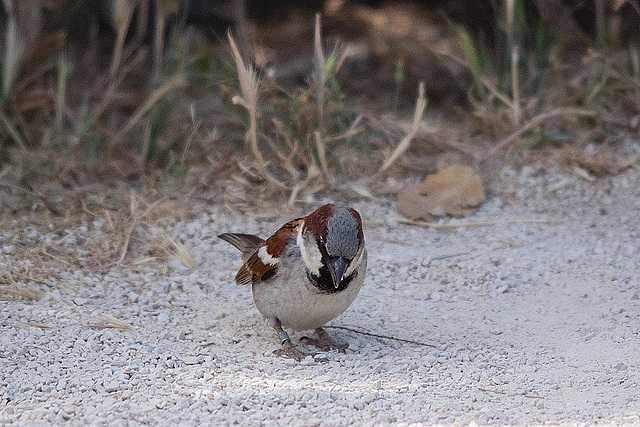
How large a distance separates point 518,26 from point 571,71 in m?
1.52

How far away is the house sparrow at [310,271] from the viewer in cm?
326

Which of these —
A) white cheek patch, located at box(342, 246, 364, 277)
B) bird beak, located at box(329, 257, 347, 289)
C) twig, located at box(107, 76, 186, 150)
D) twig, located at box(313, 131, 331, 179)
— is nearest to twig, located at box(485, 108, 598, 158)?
twig, located at box(313, 131, 331, 179)

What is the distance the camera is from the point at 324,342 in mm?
3736

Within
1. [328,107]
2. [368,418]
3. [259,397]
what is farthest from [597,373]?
[328,107]

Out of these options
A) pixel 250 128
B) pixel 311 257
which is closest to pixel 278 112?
pixel 250 128

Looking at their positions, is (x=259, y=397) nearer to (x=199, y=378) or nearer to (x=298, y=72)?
(x=199, y=378)

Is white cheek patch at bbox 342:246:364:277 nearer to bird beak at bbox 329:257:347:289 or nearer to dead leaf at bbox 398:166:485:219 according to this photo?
bird beak at bbox 329:257:347:289

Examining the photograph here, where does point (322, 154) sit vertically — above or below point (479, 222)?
above

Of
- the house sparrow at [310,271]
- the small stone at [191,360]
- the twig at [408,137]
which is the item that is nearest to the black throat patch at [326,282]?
the house sparrow at [310,271]

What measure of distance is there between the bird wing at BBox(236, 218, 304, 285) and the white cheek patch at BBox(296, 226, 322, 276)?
0.12 metres

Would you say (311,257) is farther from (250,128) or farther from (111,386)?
(250,128)

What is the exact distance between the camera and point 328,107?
18.3 feet

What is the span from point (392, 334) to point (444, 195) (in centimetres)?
170

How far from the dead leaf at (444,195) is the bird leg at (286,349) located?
1.79 m
